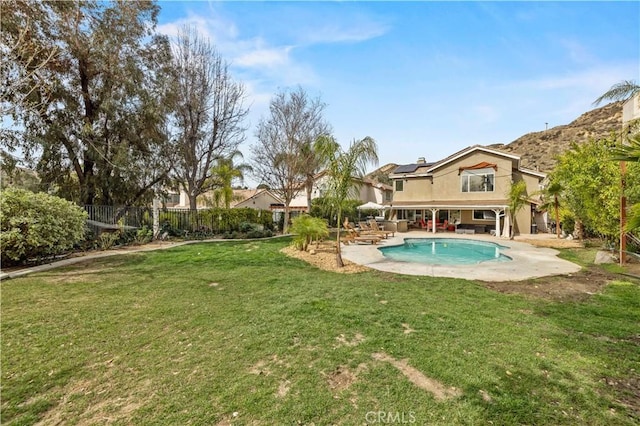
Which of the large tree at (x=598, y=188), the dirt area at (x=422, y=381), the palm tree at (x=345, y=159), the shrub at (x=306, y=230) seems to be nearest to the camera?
the dirt area at (x=422, y=381)

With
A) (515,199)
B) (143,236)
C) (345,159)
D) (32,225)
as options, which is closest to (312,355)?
(345,159)

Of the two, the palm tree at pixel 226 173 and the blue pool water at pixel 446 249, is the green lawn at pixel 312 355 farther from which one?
the palm tree at pixel 226 173

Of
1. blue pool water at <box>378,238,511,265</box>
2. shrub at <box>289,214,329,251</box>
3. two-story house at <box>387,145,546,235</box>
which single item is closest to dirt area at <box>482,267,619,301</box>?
blue pool water at <box>378,238,511,265</box>

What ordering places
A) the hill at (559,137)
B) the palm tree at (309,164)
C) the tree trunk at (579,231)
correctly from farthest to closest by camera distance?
the hill at (559,137)
the palm tree at (309,164)
the tree trunk at (579,231)

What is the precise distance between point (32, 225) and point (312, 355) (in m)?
10.8

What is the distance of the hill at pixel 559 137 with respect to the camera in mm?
45219

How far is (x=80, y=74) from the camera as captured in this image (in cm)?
1628

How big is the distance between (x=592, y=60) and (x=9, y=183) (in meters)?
27.8

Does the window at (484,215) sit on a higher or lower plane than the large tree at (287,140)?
lower

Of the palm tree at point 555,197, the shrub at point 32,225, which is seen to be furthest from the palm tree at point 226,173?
the palm tree at point 555,197

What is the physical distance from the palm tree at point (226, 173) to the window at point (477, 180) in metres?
18.7

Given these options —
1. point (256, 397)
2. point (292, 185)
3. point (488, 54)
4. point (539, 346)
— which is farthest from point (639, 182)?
point (292, 185)

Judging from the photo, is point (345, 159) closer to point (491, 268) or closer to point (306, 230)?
point (306, 230)

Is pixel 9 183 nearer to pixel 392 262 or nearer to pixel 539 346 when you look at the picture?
pixel 392 262
